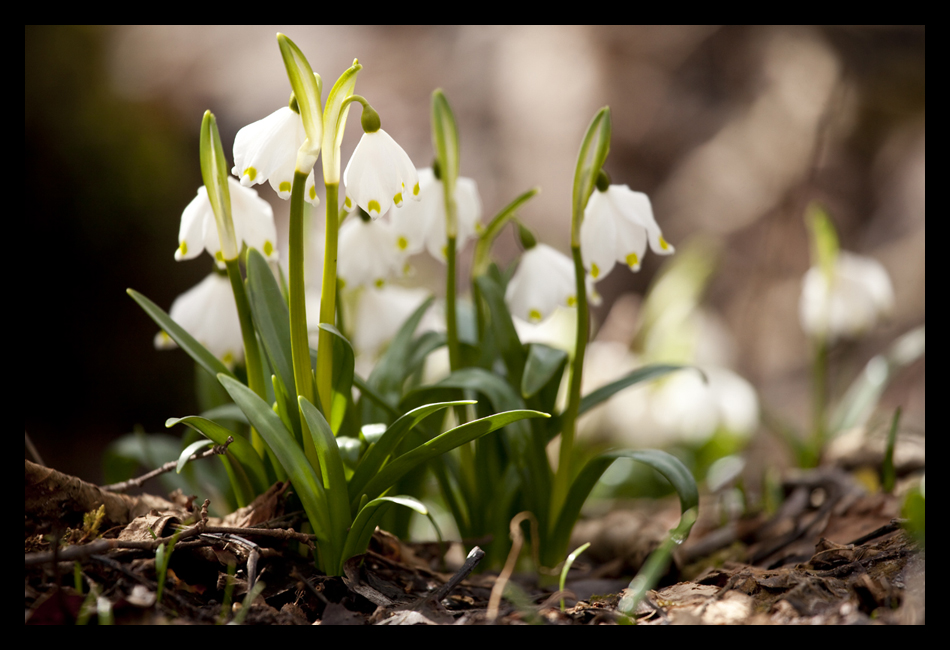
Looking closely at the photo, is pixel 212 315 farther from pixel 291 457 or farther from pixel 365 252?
pixel 291 457

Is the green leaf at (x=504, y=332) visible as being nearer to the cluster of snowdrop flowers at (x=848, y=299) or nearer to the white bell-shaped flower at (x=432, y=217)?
the white bell-shaped flower at (x=432, y=217)

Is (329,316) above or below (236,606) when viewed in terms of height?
above

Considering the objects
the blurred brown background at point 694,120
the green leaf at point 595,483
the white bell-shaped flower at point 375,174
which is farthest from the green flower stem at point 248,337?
the blurred brown background at point 694,120

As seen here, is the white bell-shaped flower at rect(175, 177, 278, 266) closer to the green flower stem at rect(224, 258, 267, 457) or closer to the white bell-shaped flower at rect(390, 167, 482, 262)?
the green flower stem at rect(224, 258, 267, 457)

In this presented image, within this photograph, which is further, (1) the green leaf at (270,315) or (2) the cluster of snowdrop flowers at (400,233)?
(2) the cluster of snowdrop flowers at (400,233)

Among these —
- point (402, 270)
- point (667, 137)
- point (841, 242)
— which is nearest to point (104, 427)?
point (402, 270)
